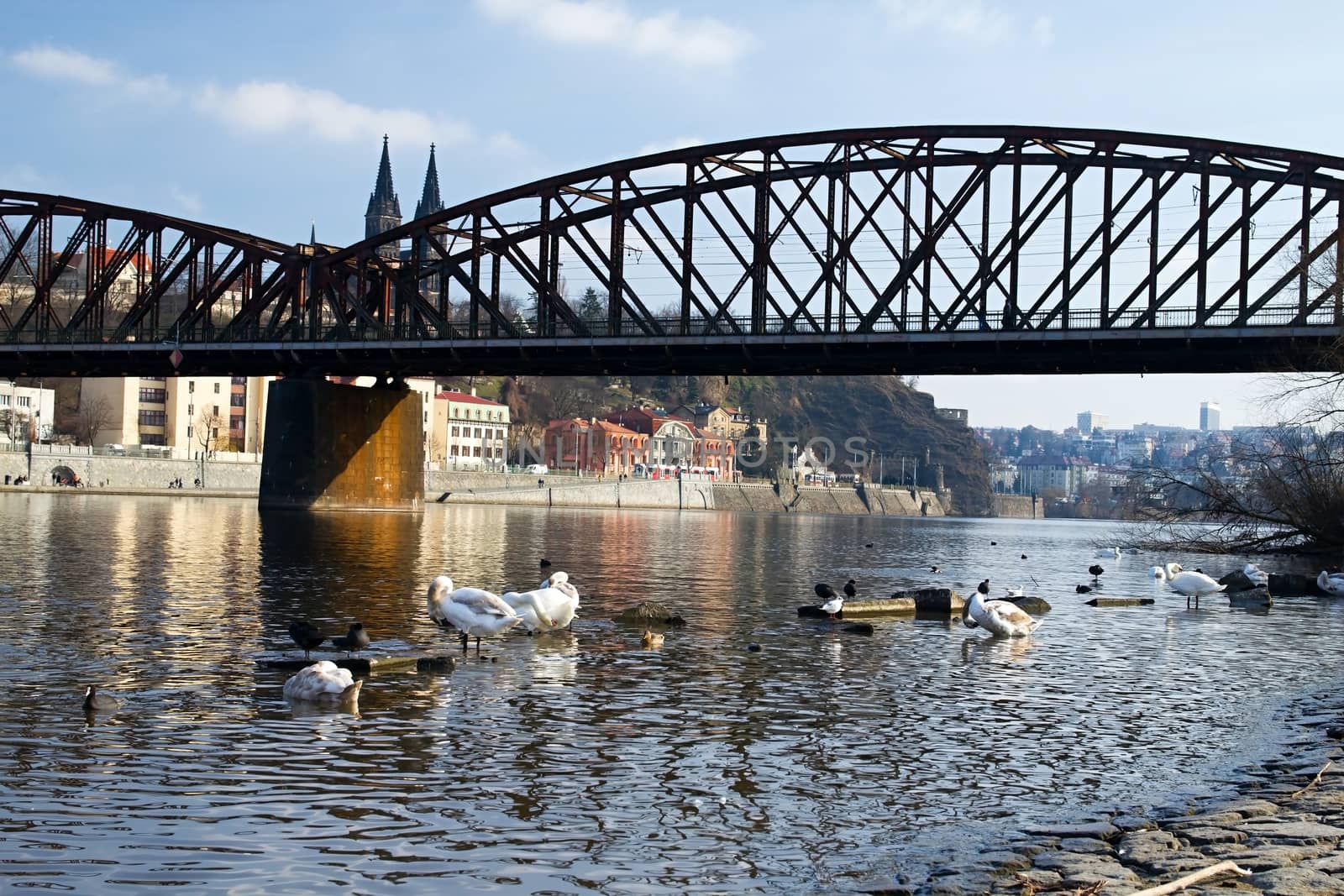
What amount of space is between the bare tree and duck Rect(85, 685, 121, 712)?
152 metres

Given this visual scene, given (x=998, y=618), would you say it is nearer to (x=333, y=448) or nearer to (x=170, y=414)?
(x=333, y=448)

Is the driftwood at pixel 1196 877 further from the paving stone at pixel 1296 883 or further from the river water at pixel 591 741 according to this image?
the river water at pixel 591 741

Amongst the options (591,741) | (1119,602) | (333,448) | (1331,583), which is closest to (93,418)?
(333,448)

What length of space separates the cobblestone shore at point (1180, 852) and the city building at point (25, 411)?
13808cm

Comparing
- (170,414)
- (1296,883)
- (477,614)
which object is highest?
(170,414)

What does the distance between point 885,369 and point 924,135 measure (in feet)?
42.5

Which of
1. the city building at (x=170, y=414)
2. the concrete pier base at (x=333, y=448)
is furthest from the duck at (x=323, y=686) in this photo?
the city building at (x=170, y=414)

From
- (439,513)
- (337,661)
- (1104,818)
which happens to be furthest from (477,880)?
(439,513)

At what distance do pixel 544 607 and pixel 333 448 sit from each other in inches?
2622

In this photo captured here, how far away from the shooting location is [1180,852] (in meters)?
11.6

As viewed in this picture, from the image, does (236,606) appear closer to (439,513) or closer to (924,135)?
(924,135)

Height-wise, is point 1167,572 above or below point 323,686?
above

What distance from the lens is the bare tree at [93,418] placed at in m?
160

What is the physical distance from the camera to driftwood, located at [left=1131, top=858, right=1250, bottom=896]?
9703 mm
